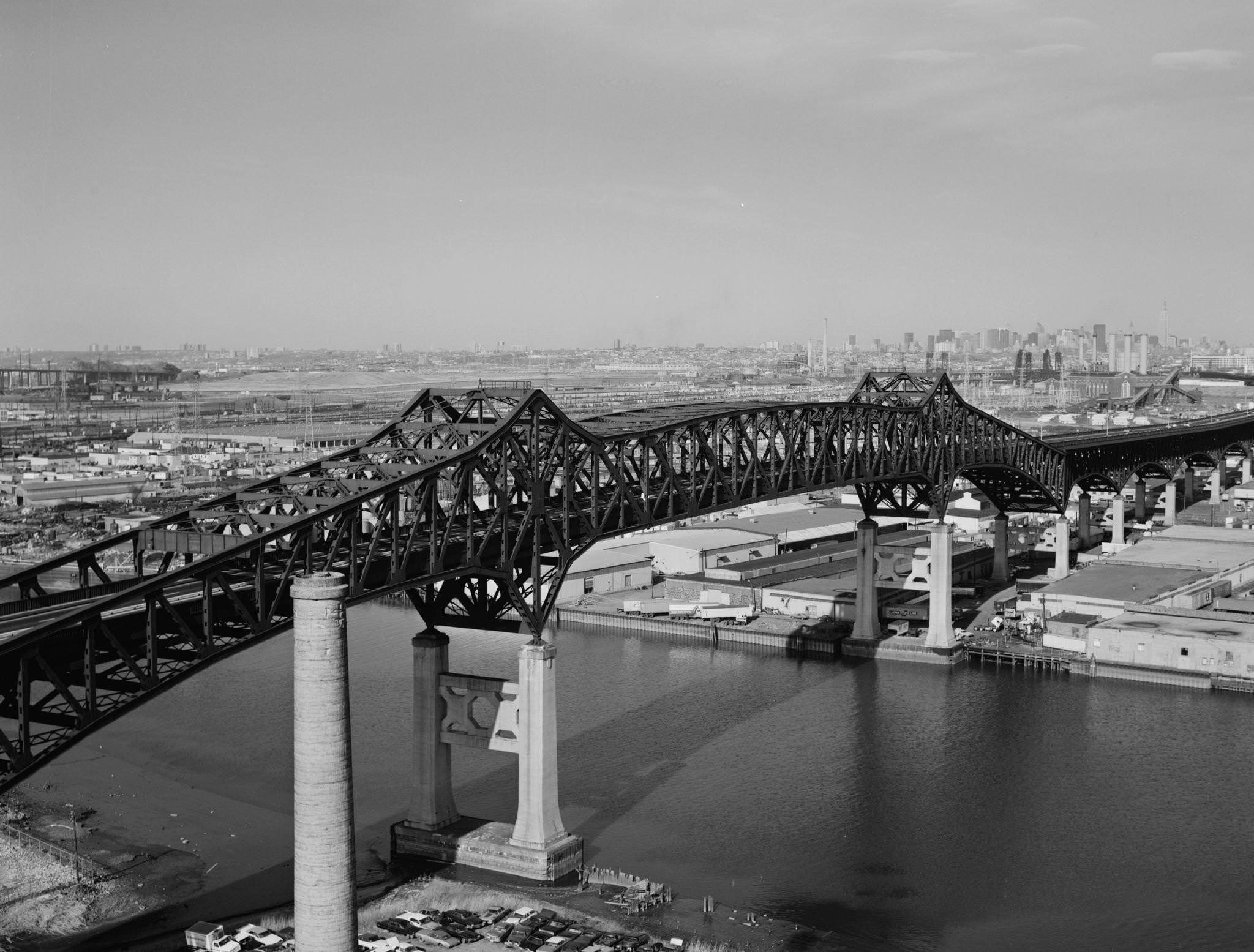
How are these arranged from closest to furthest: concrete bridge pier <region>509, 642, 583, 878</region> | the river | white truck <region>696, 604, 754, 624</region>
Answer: the river < concrete bridge pier <region>509, 642, 583, 878</region> < white truck <region>696, 604, 754, 624</region>

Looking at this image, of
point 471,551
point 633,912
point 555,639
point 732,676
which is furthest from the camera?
point 555,639

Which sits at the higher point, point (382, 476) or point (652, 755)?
point (382, 476)

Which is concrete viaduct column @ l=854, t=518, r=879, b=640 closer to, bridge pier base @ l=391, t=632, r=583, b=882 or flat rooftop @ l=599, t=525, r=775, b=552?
flat rooftop @ l=599, t=525, r=775, b=552

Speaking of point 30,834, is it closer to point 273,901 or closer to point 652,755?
point 273,901

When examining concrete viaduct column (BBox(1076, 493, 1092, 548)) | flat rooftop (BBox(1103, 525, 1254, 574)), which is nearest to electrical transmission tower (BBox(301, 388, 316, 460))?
concrete viaduct column (BBox(1076, 493, 1092, 548))

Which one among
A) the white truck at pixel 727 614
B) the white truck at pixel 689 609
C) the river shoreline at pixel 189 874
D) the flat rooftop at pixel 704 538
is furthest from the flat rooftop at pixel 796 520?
the river shoreline at pixel 189 874

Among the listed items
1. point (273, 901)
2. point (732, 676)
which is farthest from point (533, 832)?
point (732, 676)

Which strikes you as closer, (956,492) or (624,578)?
→ (624,578)
